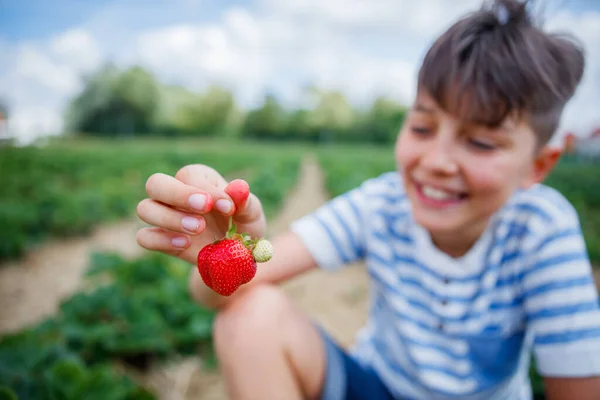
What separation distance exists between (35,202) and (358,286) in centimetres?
346

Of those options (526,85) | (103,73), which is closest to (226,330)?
(526,85)

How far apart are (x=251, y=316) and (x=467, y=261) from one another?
663mm

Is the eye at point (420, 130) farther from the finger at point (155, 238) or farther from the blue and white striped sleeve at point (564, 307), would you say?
the finger at point (155, 238)

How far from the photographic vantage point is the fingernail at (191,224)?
0.49 metres

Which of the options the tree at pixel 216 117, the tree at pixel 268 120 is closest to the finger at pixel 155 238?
the tree at pixel 268 120

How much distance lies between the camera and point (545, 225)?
3.26 ft

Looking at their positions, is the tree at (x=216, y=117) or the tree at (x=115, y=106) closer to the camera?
the tree at (x=216, y=117)

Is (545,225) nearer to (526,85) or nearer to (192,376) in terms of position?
(526,85)

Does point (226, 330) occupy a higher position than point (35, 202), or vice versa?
point (226, 330)

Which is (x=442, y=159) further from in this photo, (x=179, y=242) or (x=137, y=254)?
(x=137, y=254)

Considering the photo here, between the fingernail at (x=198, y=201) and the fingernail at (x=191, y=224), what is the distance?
0.05 metres

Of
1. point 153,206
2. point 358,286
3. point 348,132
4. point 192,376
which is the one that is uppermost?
point 153,206

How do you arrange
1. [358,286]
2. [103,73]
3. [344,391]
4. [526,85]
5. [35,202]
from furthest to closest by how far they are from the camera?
[103,73] → [35,202] → [358,286] → [344,391] → [526,85]

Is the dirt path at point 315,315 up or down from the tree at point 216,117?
up
